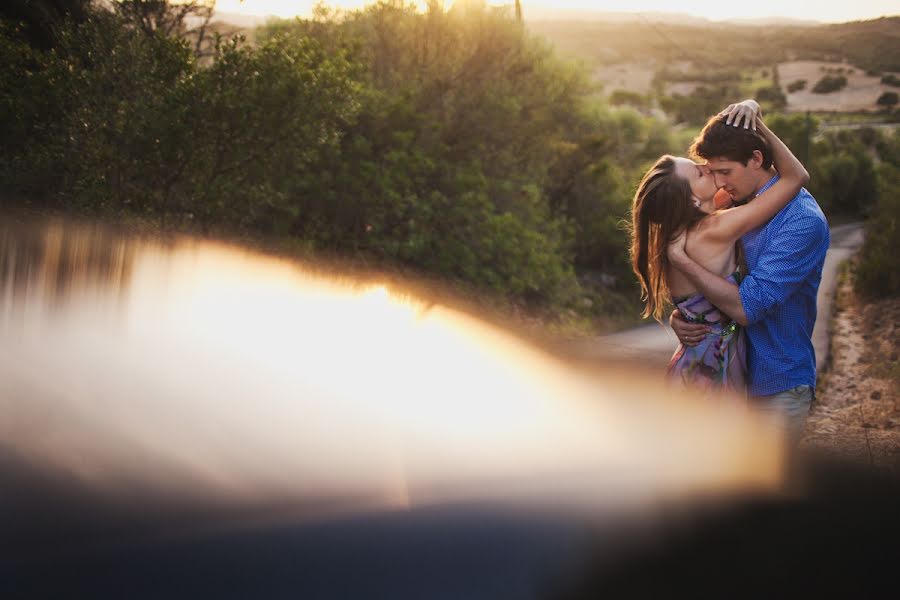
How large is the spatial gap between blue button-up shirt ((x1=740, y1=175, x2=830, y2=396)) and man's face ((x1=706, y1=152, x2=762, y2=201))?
69mm

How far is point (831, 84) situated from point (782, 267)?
14.5 m

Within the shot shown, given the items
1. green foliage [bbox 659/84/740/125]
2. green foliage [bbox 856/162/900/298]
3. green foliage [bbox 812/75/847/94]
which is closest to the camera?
green foliage [bbox 812/75/847/94]

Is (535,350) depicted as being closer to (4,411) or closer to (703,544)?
(703,544)

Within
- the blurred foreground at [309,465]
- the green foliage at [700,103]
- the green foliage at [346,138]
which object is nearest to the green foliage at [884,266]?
the green foliage at [346,138]

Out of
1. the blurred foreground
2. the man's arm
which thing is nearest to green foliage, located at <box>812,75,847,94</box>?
the man's arm

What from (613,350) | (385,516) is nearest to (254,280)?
(385,516)

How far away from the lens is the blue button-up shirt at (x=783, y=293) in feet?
9.21

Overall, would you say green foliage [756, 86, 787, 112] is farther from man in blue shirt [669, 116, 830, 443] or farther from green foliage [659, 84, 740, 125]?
man in blue shirt [669, 116, 830, 443]

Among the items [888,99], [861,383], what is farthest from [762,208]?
[861,383]

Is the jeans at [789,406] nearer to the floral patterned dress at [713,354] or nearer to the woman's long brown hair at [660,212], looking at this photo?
the floral patterned dress at [713,354]

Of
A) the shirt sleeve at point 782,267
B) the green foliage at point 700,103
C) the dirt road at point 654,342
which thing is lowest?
the dirt road at point 654,342

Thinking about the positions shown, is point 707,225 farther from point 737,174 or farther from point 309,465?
point 309,465

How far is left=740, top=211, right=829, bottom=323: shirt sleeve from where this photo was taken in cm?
279

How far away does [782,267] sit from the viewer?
280cm
